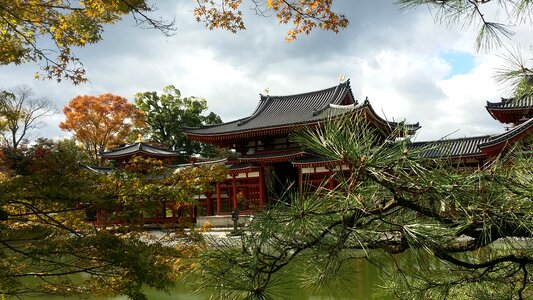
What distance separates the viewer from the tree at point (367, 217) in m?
0.99

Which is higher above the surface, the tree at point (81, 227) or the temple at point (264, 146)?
the temple at point (264, 146)

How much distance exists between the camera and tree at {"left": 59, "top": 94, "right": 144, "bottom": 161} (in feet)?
79.2

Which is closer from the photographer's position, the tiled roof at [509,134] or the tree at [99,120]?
the tiled roof at [509,134]

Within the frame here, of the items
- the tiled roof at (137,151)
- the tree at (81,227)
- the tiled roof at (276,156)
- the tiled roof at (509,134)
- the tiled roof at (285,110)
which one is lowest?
the tree at (81,227)

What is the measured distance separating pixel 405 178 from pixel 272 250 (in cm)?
41

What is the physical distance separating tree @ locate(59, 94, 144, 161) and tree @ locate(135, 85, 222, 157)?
2604 millimetres

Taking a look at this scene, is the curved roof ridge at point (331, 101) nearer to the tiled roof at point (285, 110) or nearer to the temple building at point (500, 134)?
the tiled roof at point (285, 110)

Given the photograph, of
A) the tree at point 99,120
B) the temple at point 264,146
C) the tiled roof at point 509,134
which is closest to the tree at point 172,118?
the tree at point 99,120

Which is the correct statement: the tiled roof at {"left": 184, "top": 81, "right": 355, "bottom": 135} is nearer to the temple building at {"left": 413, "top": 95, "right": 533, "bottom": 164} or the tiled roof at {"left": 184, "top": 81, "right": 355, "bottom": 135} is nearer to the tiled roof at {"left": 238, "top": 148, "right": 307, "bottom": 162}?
the tiled roof at {"left": 238, "top": 148, "right": 307, "bottom": 162}

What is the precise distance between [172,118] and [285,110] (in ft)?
40.1

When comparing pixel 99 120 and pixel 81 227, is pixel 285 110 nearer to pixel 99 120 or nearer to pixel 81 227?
pixel 99 120

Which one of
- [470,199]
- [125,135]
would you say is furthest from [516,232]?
[125,135]

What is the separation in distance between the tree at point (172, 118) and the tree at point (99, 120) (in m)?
2.60

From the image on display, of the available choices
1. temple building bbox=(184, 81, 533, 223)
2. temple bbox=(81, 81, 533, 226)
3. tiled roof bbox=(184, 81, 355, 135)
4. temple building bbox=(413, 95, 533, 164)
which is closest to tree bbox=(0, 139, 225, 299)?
temple building bbox=(413, 95, 533, 164)
